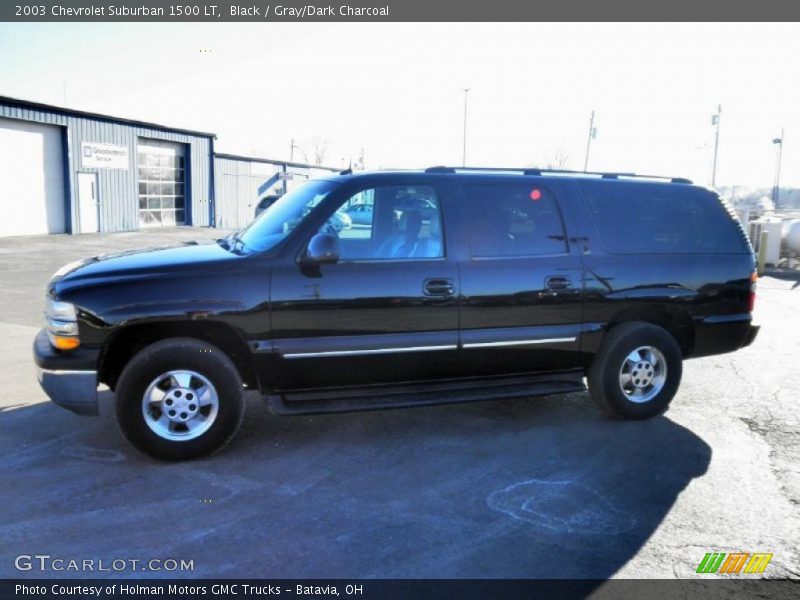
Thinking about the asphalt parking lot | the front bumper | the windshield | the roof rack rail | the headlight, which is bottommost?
the asphalt parking lot

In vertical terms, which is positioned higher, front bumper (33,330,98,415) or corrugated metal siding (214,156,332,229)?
corrugated metal siding (214,156,332,229)

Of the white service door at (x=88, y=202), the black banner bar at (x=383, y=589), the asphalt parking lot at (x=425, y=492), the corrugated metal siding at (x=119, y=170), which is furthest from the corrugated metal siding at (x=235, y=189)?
the black banner bar at (x=383, y=589)

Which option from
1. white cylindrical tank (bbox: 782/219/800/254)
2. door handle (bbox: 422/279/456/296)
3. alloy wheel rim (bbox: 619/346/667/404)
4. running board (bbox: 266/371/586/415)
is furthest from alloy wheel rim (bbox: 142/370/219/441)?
white cylindrical tank (bbox: 782/219/800/254)

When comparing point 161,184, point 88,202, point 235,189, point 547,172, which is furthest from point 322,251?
point 235,189

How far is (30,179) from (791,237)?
22942 millimetres

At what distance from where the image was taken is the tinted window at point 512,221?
16.2ft

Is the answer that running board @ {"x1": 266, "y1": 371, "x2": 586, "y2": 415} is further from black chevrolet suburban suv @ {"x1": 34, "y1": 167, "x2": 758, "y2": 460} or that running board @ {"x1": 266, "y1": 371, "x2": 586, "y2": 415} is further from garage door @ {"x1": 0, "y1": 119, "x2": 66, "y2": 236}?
garage door @ {"x1": 0, "y1": 119, "x2": 66, "y2": 236}

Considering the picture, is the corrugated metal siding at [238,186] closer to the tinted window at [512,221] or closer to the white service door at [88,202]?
the white service door at [88,202]

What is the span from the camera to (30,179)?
22.0 metres

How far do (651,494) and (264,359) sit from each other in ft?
8.59

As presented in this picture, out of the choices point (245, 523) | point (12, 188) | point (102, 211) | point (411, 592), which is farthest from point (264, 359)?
point (102, 211)

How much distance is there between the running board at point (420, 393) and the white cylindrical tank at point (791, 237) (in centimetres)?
1421

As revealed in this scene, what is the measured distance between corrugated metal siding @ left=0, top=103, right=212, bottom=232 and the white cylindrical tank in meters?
22.4

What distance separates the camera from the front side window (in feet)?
15.5
